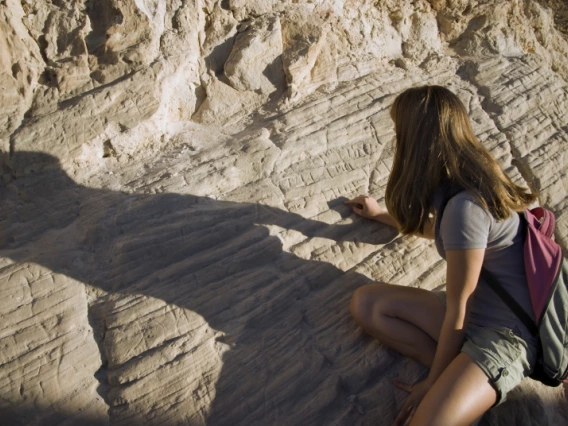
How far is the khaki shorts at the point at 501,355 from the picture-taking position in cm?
200

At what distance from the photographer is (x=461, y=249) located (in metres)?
2.02

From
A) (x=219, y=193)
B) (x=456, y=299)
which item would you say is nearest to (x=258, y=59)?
(x=219, y=193)

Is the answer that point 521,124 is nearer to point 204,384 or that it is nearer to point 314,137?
point 314,137

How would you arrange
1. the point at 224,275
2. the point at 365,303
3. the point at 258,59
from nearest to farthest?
1. the point at 365,303
2. the point at 224,275
3. the point at 258,59

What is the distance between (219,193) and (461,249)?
141 centimetres

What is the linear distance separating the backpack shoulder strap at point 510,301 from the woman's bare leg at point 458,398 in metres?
0.27

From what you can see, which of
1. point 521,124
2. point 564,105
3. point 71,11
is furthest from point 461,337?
point 71,11

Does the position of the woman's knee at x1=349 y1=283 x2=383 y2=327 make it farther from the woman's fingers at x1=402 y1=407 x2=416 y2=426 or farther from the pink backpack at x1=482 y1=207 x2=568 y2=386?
the pink backpack at x1=482 y1=207 x2=568 y2=386

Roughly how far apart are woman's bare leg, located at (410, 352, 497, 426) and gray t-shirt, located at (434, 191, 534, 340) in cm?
24

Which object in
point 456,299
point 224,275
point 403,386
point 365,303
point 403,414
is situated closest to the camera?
point 456,299

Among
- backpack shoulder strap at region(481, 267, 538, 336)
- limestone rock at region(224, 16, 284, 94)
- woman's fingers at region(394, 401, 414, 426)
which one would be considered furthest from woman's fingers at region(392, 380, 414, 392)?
limestone rock at region(224, 16, 284, 94)

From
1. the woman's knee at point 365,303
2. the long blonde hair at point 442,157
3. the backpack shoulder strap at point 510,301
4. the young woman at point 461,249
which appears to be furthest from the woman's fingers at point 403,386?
the long blonde hair at point 442,157

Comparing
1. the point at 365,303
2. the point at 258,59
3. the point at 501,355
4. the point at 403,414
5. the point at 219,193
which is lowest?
the point at 403,414

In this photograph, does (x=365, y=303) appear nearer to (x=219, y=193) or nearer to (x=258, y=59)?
(x=219, y=193)
